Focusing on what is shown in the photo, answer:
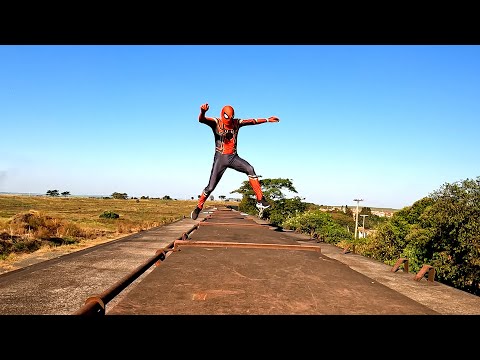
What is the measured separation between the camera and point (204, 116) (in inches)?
78.6

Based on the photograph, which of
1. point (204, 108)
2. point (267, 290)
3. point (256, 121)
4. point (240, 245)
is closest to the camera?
point (204, 108)

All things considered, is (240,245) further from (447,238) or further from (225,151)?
(447,238)

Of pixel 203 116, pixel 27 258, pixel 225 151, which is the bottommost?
pixel 27 258

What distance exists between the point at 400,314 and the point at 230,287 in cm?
113

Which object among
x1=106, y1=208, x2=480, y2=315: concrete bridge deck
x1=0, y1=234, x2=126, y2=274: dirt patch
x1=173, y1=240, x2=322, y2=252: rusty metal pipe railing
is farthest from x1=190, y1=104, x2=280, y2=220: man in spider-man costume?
x1=0, y1=234, x2=126, y2=274: dirt patch

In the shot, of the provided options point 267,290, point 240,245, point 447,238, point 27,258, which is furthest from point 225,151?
point 447,238

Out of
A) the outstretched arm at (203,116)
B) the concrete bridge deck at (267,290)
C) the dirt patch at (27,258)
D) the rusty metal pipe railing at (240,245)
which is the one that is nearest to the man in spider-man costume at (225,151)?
the outstretched arm at (203,116)

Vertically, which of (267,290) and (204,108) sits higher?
(204,108)

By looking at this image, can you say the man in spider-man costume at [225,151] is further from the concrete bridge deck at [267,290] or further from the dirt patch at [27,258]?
the dirt patch at [27,258]
